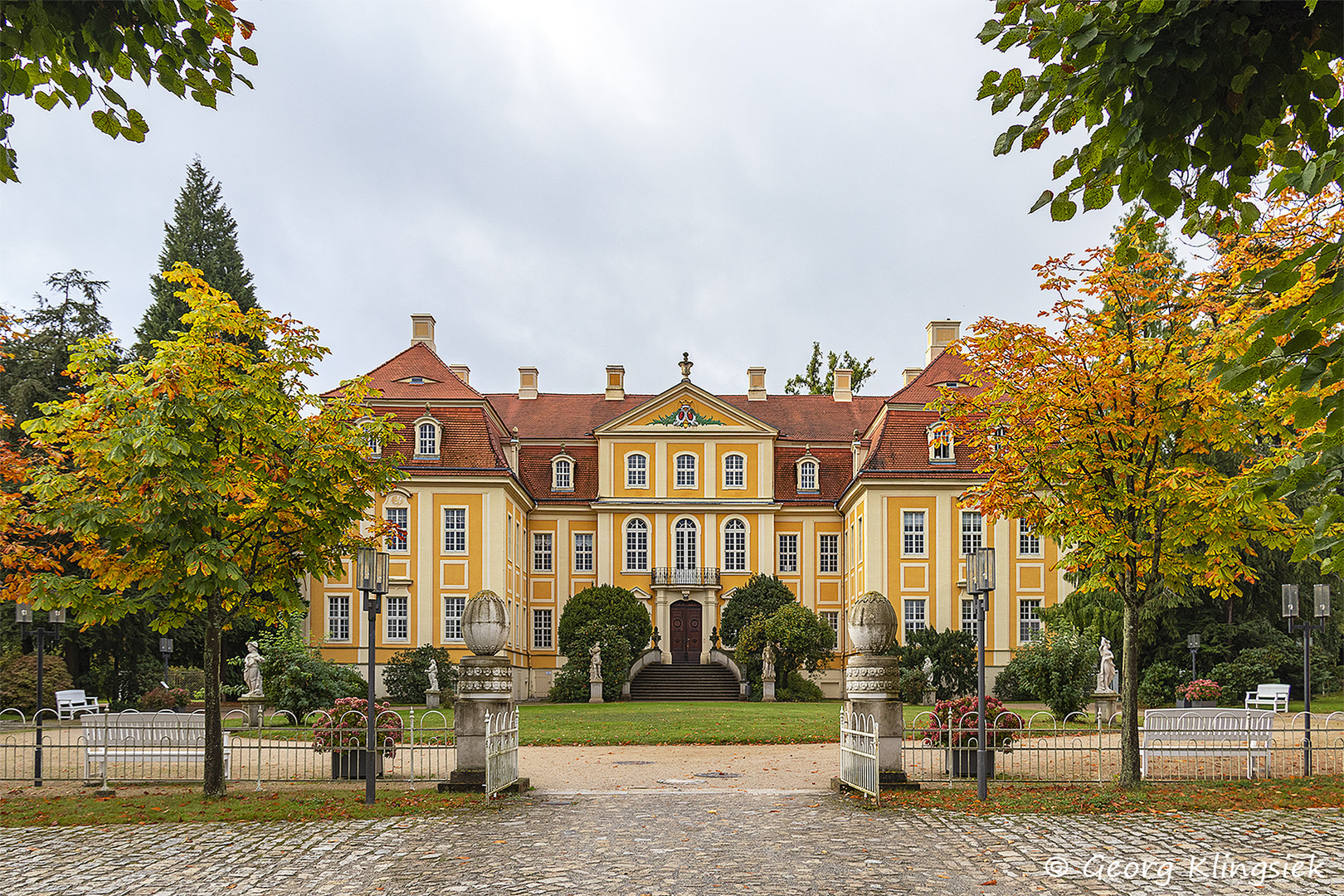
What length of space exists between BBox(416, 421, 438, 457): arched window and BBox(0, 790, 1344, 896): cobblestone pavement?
95.2ft

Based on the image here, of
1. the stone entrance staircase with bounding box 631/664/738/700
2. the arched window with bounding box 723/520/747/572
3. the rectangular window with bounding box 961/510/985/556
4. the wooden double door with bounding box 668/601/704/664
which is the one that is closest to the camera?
the stone entrance staircase with bounding box 631/664/738/700

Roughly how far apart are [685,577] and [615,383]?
10312 mm

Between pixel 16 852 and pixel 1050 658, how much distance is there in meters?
21.0

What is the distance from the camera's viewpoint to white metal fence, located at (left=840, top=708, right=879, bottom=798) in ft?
38.3

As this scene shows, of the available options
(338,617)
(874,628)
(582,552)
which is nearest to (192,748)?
(874,628)

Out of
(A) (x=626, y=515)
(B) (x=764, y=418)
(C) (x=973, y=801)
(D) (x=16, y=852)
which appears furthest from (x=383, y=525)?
(B) (x=764, y=418)

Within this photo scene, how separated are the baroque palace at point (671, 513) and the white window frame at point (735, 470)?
0.21 ft

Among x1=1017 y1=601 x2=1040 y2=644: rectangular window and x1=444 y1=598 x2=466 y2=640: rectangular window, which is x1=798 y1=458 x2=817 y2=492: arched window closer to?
x1=1017 y1=601 x2=1040 y2=644: rectangular window

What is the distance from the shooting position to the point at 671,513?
141ft

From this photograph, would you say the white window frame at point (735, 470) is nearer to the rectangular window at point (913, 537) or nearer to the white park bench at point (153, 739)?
the rectangular window at point (913, 537)

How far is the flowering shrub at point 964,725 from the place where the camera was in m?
13.6

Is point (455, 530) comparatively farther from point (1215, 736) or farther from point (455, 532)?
point (1215, 736)

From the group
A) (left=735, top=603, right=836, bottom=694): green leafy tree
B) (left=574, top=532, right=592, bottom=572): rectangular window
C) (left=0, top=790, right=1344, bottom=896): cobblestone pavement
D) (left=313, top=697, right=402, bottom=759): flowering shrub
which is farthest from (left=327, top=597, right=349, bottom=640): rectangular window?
(left=0, top=790, right=1344, bottom=896): cobblestone pavement

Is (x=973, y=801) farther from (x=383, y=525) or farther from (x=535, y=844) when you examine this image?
(x=383, y=525)
